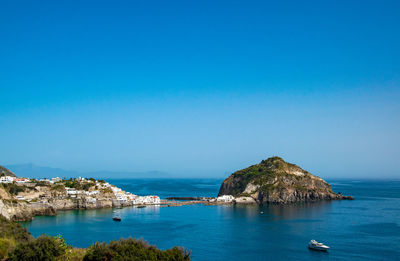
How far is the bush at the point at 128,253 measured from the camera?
23.7 meters

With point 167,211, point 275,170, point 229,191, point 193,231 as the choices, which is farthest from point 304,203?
point 193,231

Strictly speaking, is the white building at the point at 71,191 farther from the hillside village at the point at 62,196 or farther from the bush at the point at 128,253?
the bush at the point at 128,253

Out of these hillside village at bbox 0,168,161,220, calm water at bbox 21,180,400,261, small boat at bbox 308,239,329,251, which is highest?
hillside village at bbox 0,168,161,220

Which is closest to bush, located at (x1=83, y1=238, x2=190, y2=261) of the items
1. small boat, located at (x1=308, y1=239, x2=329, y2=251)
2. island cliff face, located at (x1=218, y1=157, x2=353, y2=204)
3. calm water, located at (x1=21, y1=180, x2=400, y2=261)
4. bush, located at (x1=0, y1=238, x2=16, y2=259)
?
bush, located at (x1=0, y1=238, x2=16, y2=259)

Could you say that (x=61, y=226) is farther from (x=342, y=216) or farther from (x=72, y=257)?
(x=342, y=216)

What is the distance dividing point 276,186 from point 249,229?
162 feet

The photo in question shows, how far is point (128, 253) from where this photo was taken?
23.9 m

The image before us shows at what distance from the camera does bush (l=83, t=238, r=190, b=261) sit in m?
23.7

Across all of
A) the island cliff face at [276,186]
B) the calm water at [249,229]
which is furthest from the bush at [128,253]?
the island cliff face at [276,186]

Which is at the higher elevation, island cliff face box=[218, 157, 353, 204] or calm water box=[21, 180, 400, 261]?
island cliff face box=[218, 157, 353, 204]

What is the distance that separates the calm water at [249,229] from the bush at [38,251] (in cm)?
2265

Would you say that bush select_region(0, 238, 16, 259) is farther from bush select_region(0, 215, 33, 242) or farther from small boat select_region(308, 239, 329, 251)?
small boat select_region(308, 239, 329, 251)

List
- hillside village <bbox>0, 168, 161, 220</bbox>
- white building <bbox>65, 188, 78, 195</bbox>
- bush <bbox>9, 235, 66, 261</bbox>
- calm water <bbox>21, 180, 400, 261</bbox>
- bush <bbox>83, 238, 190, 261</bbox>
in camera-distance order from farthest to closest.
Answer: white building <bbox>65, 188, 78, 195</bbox> < hillside village <bbox>0, 168, 161, 220</bbox> < calm water <bbox>21, 180, 400, 261</bbox> < bush <bbox>83, 238, 190, 261</bbox> < bush <bbox>9, 235, 66, 261</bbox>

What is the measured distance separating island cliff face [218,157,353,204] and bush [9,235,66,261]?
3413 inches
